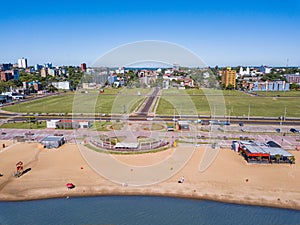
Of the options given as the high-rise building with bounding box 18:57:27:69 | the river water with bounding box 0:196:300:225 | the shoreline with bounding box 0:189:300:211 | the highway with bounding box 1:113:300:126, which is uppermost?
the high-rise building with bounding box 18:57:27:69

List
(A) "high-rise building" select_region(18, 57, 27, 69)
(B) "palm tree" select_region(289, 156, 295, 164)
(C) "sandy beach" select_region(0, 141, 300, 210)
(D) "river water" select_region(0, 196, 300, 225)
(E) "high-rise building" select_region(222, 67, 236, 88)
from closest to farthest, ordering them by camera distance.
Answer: (D) "river water" select_region(0, 196, 300, 225) → (C) "sandy beach" select_region(0, 141, 300, 210) → (B) "palm tree" select_region(289, 156, 295, 164) → (E) "high-rise building" select_region(222, 67, 236, 88) → (A) "high-rise building" select_region(18, 57, 27, 69)

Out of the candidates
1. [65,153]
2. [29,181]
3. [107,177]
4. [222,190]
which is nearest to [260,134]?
[222,190]

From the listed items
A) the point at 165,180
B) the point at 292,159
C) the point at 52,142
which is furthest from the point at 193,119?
the point at 52,142

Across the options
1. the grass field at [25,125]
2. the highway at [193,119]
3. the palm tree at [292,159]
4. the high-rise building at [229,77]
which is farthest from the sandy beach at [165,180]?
the high-rise building at [229,77]

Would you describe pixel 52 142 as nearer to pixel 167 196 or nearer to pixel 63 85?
pixel 167 196

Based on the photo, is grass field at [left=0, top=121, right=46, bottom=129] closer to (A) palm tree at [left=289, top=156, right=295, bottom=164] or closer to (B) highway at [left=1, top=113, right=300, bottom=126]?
(B) highway at [left=1, top=113, right=300, bottom=126]

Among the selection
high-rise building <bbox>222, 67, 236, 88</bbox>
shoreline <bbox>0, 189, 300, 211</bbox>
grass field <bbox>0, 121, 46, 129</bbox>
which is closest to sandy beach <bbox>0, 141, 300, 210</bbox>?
shoreline <bbox>0, 189, 300, 211</bbox>

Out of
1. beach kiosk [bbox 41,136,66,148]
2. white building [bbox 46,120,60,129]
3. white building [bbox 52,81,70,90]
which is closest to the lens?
beach kiosk [bbox 41,136,66,148]

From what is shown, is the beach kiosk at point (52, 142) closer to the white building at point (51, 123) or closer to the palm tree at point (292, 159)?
the white building at point (51, 123)

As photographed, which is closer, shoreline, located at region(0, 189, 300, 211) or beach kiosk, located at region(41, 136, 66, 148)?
shoreline, located at region(0, 189, 300, 211)
